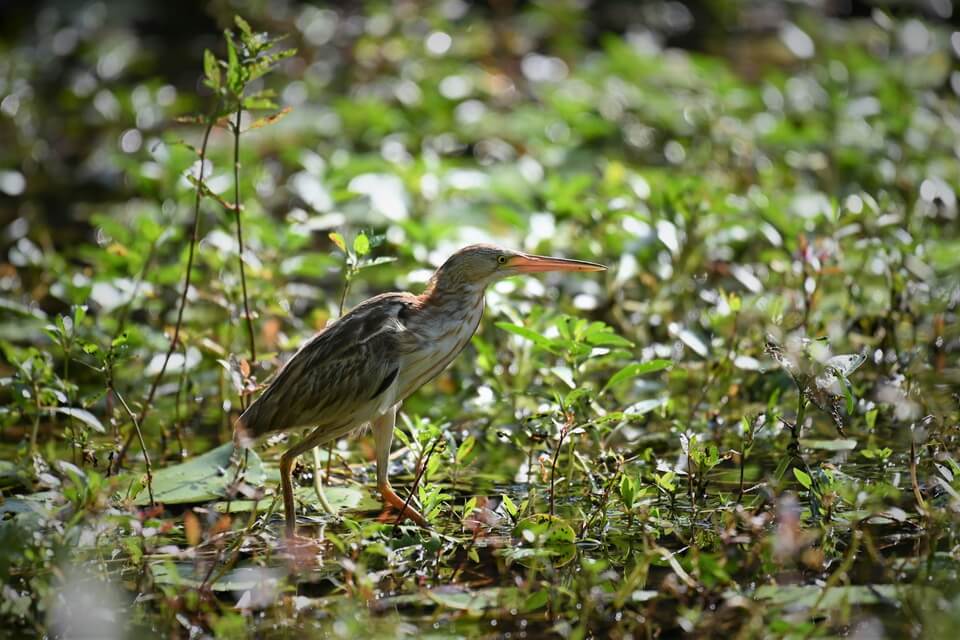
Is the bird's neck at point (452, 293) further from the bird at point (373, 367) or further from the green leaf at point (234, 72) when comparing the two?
the green leaf at point (234, 72)

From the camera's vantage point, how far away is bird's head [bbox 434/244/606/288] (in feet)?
16.2

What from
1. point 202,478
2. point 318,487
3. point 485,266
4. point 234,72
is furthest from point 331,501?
point 234,72

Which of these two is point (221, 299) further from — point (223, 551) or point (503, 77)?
point (503, 77)

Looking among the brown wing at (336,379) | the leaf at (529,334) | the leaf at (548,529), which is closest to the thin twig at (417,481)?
the brown wing at (336,379)

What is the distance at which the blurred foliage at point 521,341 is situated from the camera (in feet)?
12.5

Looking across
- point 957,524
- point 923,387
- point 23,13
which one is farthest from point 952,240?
point 23,13

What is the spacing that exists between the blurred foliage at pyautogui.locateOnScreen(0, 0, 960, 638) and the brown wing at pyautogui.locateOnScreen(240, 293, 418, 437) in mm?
195

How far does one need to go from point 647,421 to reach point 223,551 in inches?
80.6

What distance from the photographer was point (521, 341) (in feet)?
18.2

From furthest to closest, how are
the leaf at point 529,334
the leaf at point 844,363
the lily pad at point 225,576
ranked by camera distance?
the leaf at point 529,334 < the leaf at point 844,363 < the lily pad at point 225,576

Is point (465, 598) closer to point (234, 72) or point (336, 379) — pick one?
point (336, 379)

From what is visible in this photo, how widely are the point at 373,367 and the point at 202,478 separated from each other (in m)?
0.84

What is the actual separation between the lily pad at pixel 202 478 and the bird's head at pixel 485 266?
97 cm

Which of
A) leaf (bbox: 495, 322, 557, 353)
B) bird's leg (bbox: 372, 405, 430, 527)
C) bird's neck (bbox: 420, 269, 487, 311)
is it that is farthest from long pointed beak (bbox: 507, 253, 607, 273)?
bird's leg (bbox: 372, 405, 430, 527)
